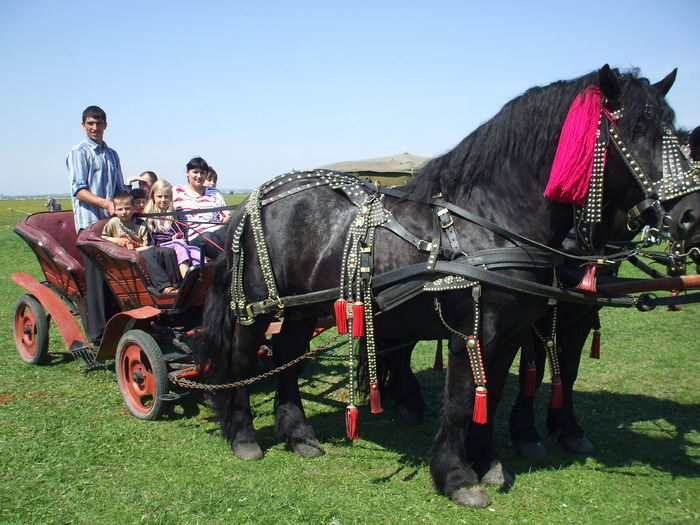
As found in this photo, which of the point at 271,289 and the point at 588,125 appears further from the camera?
the point at 271,289

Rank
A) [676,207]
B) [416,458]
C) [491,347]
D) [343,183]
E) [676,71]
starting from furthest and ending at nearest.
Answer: [416,458] → [343,183] → [491,347] → [676,71] → [676,207]

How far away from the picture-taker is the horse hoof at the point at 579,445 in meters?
4.14

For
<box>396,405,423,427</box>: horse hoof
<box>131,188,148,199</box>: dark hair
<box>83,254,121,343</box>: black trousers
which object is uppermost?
<box>131,188,148,199</box>: dark hair

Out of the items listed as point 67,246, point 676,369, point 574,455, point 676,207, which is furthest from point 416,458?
point 67,246

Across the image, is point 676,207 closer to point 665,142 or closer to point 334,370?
point 665,142

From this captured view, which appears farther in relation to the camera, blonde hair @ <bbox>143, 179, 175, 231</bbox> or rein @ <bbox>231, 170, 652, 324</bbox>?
blonde hair @ <bbox>143, 179, 175, 231</bbox>

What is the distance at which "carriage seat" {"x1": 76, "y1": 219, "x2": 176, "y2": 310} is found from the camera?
4660mm

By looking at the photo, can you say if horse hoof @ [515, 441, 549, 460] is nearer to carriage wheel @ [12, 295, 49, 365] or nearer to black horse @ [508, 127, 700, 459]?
black horse @ [508, 127, 700, 459]

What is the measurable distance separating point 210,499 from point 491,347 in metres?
1.88

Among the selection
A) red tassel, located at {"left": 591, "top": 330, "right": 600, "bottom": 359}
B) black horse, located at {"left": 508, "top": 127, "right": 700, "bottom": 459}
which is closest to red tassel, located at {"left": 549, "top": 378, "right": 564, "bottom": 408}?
black horse, located at {"left": 508, "top": 127, "right": 700, "bottom": 459}

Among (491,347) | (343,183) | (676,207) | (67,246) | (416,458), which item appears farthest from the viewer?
(67,246)

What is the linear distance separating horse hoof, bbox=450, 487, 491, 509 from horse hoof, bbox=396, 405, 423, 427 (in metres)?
1.38

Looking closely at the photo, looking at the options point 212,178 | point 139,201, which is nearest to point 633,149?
point 139,201

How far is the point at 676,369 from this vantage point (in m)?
5.94
